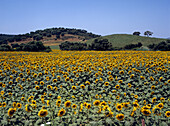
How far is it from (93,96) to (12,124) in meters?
2.96

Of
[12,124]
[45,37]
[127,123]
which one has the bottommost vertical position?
[12,124]

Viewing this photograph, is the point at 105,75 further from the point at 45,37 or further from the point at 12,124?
the point at 45,37

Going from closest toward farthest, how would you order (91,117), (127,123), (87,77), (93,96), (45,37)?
(127,123) < (91,117) < (93,96) < (87,77) < (45,37)

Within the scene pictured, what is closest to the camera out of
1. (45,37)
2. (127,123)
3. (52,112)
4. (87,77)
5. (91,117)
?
(127,123)

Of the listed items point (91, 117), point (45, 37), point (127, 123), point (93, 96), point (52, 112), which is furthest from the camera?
point (45, 37)

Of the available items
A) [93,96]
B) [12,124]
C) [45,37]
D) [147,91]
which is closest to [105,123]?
[93,96]

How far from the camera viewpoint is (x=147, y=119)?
156 inches

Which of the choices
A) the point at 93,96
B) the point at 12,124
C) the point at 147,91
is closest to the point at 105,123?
the point at 93,96

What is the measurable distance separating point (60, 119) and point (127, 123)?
1.77m

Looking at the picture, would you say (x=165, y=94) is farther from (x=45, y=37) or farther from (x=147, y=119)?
(x=45, y=37)

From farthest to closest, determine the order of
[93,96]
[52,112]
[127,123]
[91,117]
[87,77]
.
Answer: [87,77], [93,96], [52,112], [91,117], [127,123]

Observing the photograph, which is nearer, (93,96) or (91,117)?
(91,117)

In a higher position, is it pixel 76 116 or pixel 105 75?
pixel 105 75

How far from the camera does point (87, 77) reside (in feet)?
25.4
